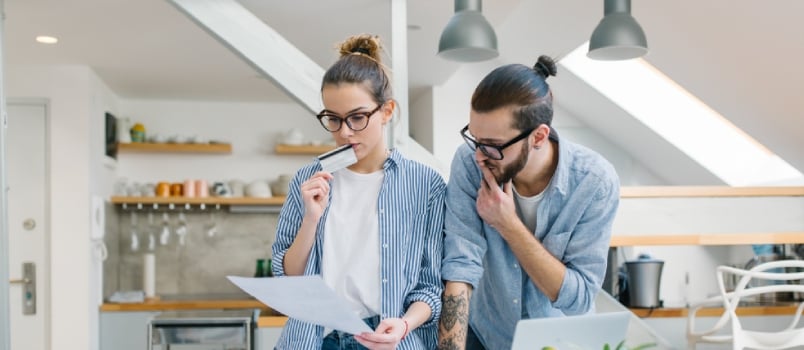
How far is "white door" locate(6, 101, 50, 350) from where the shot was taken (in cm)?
498

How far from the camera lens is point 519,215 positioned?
64.1 inches

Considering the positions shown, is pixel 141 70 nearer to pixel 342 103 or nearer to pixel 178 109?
pixel 178 109

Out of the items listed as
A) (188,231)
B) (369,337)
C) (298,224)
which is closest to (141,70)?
(188,231)

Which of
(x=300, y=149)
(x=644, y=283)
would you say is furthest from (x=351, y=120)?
(x=300, y=149)

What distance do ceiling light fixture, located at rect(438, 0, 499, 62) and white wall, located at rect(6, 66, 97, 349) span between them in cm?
286

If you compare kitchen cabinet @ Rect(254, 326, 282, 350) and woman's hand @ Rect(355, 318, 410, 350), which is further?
kitchen cabinet @ Rect(254, 326, 282, 350)

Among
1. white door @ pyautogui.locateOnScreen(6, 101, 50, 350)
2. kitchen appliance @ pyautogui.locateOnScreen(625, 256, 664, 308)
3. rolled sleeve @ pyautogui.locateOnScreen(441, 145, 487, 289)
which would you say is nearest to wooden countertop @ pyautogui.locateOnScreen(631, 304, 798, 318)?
kitchen appliance @ pyautogui.locateOnScreen(625, 256, 664, 308)

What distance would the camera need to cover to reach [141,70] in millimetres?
5023

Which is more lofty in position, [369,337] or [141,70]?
[141,70]

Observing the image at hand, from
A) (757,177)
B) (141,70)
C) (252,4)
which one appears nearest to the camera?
(252,4)

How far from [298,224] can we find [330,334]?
0.77 ft

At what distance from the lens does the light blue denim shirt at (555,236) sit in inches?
60.6

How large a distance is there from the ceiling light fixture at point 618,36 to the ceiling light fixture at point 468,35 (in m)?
0.41

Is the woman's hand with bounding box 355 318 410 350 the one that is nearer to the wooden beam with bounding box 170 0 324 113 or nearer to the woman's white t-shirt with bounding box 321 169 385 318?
the woman's white t-shirt with bounding box 321 169 385 318
